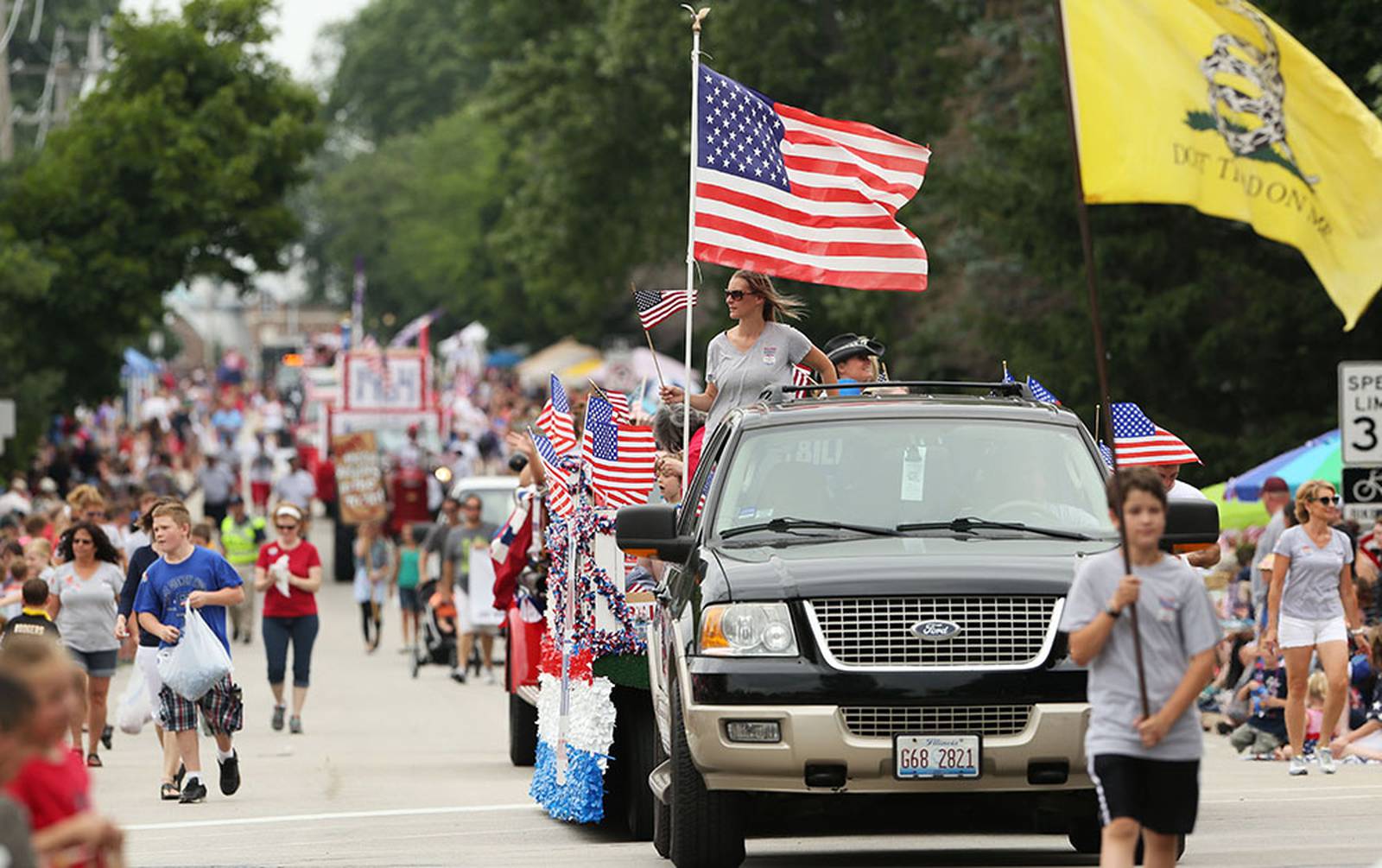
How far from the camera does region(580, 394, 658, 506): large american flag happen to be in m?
14.4

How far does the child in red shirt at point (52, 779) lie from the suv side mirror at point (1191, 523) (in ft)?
17.4

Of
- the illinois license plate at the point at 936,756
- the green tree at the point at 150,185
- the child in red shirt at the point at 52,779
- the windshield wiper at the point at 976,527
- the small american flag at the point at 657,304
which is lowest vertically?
the illinois license plate at the point at 936,756

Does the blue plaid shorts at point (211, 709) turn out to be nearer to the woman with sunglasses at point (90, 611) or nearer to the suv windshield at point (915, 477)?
the woman with sunglasses at point (90, 611)

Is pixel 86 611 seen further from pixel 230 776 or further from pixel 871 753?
pixel 871 753

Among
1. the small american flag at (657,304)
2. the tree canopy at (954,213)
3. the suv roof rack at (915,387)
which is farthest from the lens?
the tree canopy at (954,213)

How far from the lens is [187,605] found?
1641 centimetres

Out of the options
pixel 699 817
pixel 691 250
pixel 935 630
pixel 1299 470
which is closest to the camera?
pixel 935 630

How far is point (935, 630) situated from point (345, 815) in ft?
17.3

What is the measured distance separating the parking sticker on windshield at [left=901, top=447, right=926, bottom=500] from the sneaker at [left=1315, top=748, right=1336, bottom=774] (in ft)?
19.9

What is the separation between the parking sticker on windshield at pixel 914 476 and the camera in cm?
1214

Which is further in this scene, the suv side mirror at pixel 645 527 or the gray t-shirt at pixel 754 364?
the gray t-shirt at pixel 754 364

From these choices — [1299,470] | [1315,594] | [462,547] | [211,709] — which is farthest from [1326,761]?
[462,547]

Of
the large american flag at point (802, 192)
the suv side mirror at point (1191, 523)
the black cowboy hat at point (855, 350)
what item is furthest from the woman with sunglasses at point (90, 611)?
the suv side mirror at point (1191, 523)

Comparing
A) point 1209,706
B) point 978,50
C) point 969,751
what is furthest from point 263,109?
point 969,751
